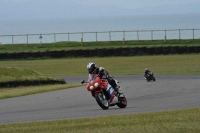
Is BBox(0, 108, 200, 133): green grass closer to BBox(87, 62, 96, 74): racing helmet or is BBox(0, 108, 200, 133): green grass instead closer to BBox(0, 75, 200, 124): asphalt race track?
BBox(0, 75, 200, 124): asphalt race track

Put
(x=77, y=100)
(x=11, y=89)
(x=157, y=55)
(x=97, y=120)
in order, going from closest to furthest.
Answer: (x=97, y=120) < (x=77, y=100) < (x=11, y=89) < (x=157, y=55)

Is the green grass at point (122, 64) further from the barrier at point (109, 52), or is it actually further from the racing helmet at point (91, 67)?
the racing helmet at point (91, 67)

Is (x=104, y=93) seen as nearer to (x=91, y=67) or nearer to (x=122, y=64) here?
(x=91, y=67)

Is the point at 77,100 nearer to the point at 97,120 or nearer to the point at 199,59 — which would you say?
the point at 97,120

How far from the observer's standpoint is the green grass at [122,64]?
40.1 meters

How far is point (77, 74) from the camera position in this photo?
3953cm

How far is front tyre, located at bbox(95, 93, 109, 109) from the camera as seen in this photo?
1603 cm

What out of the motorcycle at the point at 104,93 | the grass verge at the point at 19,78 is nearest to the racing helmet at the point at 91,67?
the motorcycle at the point at 104,93

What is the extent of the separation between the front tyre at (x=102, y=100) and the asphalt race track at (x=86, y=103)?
0.16m

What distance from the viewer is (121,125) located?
37.7ft

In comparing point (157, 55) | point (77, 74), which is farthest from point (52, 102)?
point (157, 55)

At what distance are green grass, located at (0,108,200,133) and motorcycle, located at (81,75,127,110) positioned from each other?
9.00ft

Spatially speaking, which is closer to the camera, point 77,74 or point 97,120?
point 97,120

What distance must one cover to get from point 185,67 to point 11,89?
59.9 feet
